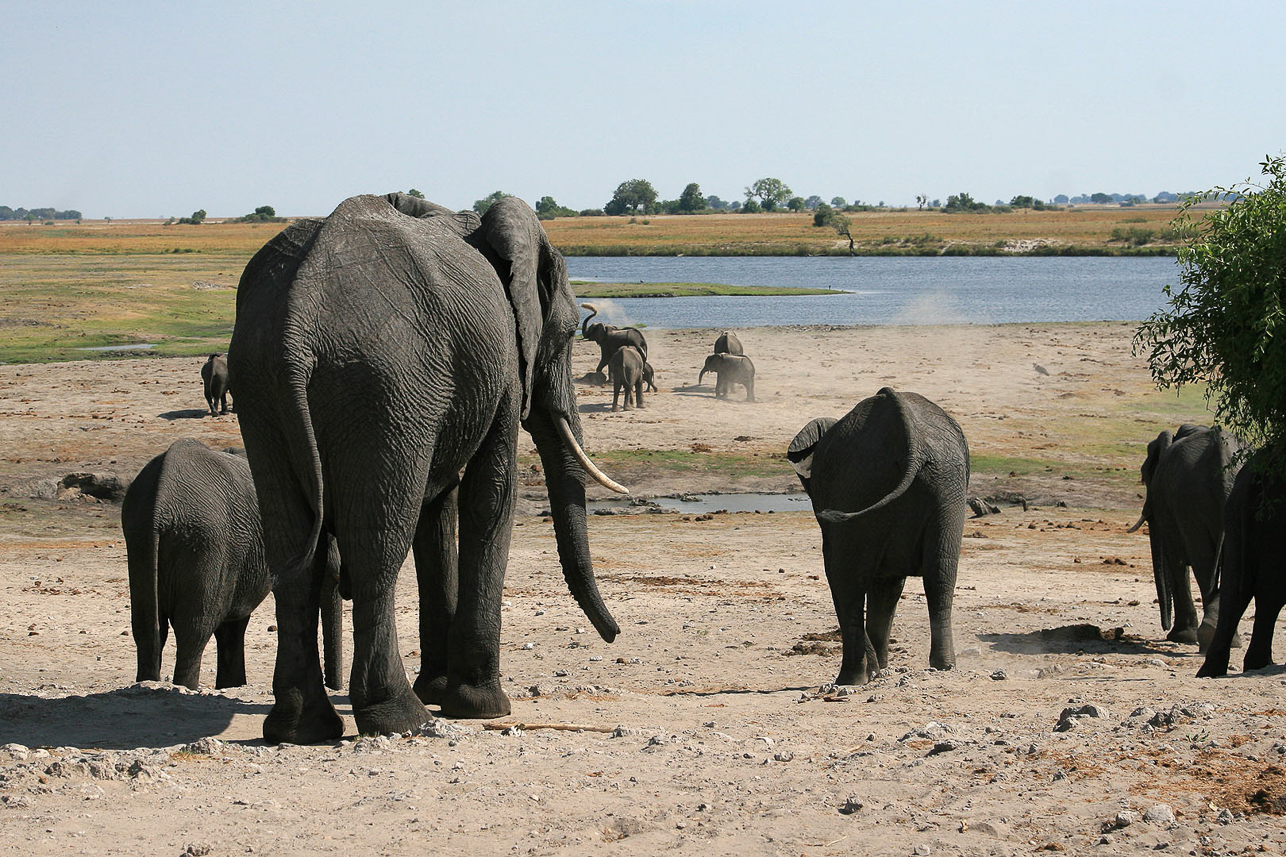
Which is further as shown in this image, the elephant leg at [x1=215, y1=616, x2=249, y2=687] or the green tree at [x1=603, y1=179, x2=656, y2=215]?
the green tree at [x1=603, y1=179, x2=656, y2=215]

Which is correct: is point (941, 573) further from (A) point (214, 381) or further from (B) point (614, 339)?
(B) point (614, 339)

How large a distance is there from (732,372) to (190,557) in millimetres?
19062

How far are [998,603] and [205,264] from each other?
69341 mm

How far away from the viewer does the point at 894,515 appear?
9.19m

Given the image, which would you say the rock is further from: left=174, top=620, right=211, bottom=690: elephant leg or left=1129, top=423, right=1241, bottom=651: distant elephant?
left=1129, top=423, right=1241, bottom=651: distant elephant

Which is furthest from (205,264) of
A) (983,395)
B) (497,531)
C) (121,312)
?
(497,531)

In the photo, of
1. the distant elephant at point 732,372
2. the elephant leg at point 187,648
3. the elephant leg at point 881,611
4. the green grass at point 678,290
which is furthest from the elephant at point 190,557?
the green grass at point 678,290

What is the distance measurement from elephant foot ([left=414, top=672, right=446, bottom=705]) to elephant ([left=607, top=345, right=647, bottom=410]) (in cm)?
1768

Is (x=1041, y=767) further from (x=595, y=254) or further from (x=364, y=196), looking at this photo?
(x=595, y=254)

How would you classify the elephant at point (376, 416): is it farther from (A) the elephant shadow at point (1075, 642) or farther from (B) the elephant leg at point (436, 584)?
(A) the elephant shadow at point (1075, 642)

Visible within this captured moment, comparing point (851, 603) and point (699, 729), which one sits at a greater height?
point (851, 603)

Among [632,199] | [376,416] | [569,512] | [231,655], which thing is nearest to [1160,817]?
[376,416]

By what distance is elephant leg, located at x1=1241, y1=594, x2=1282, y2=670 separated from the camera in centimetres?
935

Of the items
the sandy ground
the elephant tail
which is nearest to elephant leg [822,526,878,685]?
the sandy ground
